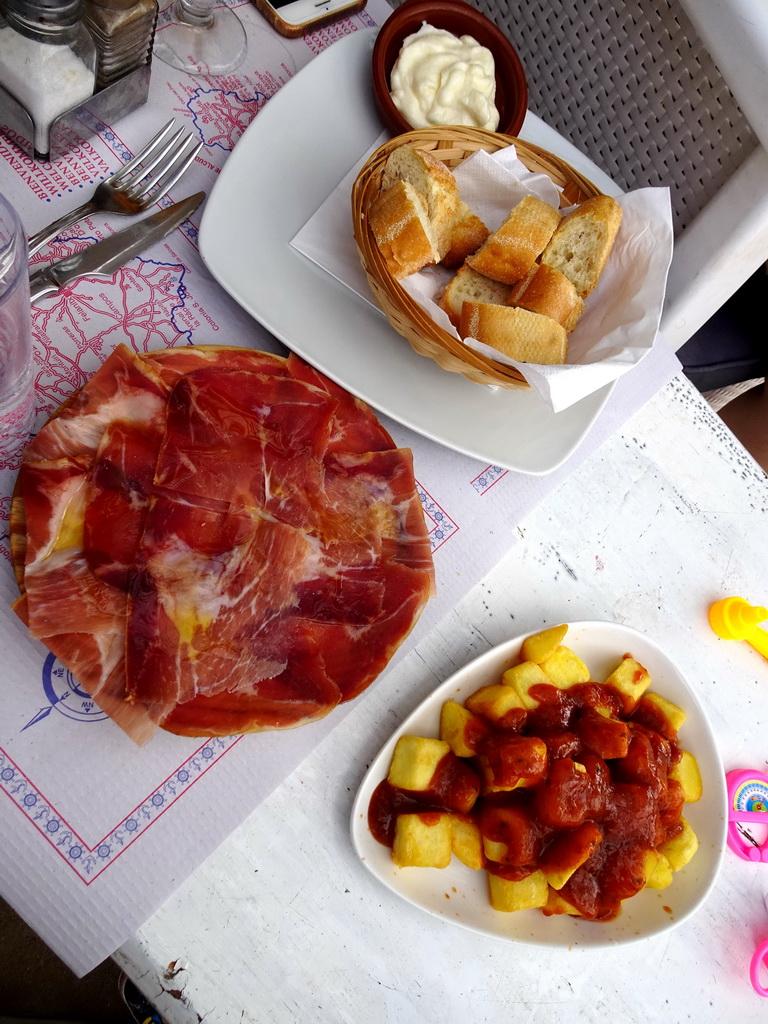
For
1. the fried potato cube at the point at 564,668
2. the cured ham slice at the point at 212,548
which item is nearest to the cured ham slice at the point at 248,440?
the cured ham slice at the point at 212,548

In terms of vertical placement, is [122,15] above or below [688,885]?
above

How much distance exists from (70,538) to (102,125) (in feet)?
1.98

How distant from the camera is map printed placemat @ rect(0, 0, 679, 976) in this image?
79 centimetres

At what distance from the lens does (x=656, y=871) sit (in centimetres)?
93

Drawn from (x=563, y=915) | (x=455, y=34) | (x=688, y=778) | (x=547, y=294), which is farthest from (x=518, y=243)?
(x=563, y=915)

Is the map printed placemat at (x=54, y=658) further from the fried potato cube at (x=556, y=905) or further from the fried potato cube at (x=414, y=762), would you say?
the fried potato cube at (x=556, y=905)

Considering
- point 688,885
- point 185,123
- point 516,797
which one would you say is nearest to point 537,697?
point 516,797

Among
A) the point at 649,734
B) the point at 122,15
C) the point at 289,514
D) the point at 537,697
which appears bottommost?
the point at 649,734

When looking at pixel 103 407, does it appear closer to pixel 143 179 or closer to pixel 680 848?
pixel 143 179

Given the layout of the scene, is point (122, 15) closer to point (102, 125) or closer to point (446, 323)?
point (102, 125)

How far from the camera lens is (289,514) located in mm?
871

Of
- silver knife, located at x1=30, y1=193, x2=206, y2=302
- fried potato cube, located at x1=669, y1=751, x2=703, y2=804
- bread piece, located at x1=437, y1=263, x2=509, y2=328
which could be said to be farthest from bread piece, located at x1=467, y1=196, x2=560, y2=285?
fried potato cube, located at x1=669, y1=751, x2=703, y2=804

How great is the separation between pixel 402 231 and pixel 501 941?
85 centimetres

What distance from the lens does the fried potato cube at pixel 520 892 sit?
2.87 ft
